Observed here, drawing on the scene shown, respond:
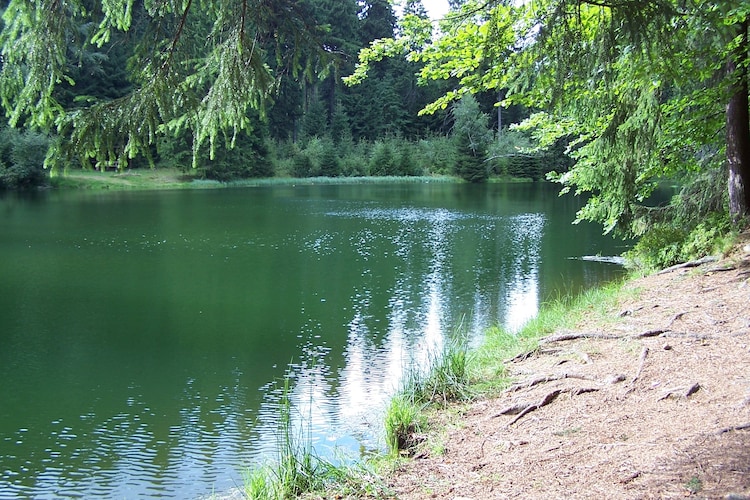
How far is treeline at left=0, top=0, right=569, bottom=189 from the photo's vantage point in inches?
1549

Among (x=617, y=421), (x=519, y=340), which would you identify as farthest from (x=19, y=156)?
(x=617, y=421)

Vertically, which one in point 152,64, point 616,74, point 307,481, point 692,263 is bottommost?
point 307,481

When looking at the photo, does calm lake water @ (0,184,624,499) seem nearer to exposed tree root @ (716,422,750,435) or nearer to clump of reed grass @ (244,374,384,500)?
clump of reed grass @ (244,374,384,500)

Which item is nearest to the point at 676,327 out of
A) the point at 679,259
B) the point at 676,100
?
the point at 679,259

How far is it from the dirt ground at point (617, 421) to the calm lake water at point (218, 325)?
129 cm

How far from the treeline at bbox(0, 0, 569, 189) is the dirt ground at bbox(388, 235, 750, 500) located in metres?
33.6

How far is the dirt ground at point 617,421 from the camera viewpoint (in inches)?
121

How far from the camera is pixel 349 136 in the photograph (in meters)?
57.2

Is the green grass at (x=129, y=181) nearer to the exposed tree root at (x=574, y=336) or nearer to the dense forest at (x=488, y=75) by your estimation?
the dense forest at (x=488, y=75)

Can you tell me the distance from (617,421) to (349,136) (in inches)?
2147

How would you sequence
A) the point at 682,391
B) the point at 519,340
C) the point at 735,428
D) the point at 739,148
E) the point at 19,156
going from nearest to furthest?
the point at 735,428 → the point at 682,391 → the point at 519,340 → the point at 739,148 → the point at 19,156

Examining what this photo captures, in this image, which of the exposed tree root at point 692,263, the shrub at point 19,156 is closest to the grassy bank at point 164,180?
the shrub at point 19,156

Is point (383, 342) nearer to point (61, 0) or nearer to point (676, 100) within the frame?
point (676, 100)

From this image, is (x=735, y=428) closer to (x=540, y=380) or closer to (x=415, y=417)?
(x=540, y=380)
